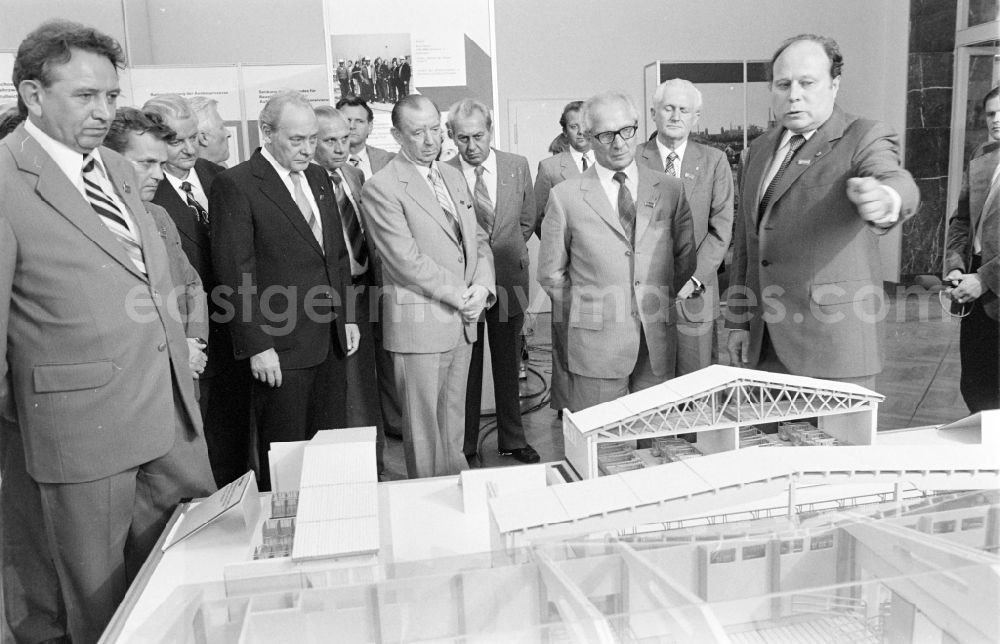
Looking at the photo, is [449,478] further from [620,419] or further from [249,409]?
[249,409]

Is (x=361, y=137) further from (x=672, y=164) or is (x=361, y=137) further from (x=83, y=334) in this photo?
(x=83, y=334)

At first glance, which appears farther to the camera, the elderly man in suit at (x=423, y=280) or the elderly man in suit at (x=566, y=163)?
the elderly man in suit at (x=566, y=163)

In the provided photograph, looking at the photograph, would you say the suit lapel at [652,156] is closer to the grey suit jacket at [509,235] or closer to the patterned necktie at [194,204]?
the grey suit jacket at [509,235]

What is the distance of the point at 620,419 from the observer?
1.88 metres

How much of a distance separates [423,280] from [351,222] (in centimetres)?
72

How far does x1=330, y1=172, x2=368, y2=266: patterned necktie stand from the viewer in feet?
11.5

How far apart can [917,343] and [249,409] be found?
18.5 ft

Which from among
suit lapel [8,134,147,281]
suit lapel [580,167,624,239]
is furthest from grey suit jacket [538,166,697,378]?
suit lapel [8,134,147,281]

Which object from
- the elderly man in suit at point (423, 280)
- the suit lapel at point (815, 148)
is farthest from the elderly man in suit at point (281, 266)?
the suit lapel at point (815, 148)

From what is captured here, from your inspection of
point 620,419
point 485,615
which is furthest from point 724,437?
point 485,615

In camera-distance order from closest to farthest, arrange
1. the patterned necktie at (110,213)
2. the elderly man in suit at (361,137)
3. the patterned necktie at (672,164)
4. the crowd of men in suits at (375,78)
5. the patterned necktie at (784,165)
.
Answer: the patterned necktie at (110,213) < the patterned necktie at (784,165) < the patterned necktie at (672,164) < the elderly man in suit at (361,137) < the crowd of men in suits at (375,78)

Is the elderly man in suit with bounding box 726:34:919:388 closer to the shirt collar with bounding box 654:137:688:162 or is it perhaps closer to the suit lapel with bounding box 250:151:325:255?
the shirt collar with bounding box 654:137:688:162

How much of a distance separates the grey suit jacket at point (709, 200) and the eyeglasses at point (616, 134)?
74 cm

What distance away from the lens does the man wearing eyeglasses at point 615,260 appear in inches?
113
